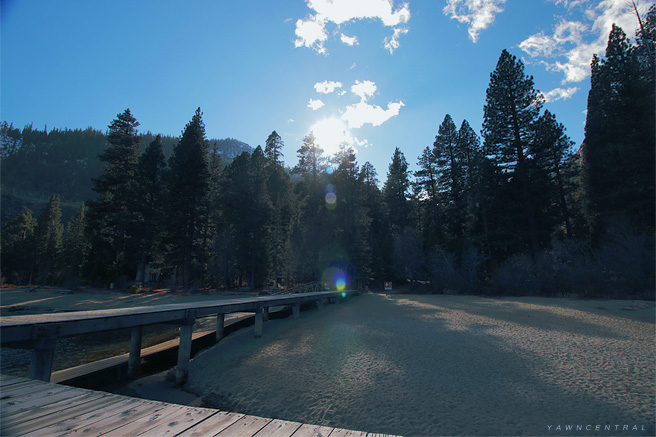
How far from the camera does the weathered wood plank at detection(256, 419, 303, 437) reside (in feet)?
7.31

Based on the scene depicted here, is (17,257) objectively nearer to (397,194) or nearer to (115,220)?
(115,220)

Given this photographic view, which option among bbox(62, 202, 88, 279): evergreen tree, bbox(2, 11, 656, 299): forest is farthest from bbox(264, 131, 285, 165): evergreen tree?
bbox(62, 202, 88, 279): evergreen tree

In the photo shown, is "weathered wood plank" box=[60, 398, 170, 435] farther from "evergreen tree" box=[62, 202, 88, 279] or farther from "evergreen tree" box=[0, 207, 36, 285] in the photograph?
"evergreen tree" box=[0, 207, 36, 285]

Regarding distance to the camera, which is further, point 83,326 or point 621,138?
point 621,138

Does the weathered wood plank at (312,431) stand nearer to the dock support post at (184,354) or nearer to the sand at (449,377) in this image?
the sand at (449,377)

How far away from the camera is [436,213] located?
128 feet

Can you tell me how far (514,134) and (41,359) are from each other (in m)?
35.4

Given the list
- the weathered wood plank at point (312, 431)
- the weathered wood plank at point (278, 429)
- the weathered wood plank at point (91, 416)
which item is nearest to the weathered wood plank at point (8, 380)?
the weathered wood plank at point (91, 416)

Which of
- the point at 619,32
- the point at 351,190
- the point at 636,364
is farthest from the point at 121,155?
the point at 619,32

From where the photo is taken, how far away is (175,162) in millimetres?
31250

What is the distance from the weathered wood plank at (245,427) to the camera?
220 centimetres

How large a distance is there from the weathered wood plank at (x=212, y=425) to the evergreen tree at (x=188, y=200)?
96.4 ft

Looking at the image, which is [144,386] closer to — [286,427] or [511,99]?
[286,427]

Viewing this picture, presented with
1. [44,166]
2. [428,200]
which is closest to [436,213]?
[428,200]
